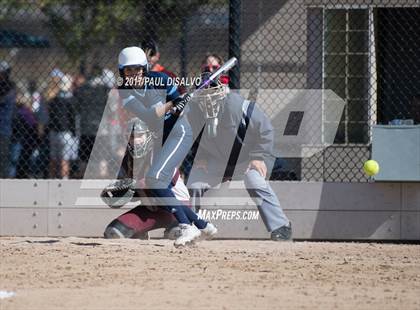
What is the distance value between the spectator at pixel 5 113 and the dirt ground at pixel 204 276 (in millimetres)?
2098

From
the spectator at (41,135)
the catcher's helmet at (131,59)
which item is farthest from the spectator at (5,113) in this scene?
the catcher's helmet at (131,59)

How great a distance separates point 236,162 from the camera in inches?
373

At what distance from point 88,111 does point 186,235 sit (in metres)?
4.60

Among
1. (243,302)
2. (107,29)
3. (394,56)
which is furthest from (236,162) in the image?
(107,29)

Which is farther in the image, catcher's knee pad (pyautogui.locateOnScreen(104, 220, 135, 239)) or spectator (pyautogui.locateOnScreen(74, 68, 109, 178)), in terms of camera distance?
spectator (pyautogui.locateOnScreen(74, 68, 109, 178))

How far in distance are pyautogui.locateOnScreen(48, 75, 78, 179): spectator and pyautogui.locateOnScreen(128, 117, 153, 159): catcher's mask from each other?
290 centimetres

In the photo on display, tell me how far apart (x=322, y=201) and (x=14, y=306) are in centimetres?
506

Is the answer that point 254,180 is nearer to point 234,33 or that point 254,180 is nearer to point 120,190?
point 120,190

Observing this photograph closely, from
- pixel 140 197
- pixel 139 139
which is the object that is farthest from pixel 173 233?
pixel 139 139

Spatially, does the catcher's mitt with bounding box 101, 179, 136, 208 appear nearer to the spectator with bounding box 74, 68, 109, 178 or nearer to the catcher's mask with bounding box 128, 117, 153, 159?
the catcher's mask with bounding box 128, 117, 153, 159

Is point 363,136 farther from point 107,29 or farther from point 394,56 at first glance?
point 107,29

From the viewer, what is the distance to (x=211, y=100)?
917cm

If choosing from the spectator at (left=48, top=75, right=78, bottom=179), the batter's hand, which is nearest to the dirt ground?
the batter's hand

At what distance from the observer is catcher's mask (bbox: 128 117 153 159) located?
339 inches
